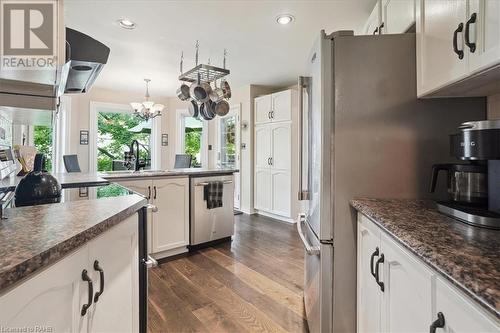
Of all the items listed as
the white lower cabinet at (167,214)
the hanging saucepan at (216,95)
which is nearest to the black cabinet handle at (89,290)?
the white lower cabinet at (167,214)

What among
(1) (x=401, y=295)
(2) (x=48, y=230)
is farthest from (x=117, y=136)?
(1) (x=401, y=295)

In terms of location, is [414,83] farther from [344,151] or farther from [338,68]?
[344,151]

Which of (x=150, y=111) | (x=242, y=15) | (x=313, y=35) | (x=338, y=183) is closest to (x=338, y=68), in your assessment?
(x=338, y=183)

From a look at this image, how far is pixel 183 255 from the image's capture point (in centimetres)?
296

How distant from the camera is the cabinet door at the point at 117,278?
0.86 meters

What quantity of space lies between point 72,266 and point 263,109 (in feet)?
14.6

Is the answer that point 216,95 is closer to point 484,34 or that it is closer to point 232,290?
point 232,290

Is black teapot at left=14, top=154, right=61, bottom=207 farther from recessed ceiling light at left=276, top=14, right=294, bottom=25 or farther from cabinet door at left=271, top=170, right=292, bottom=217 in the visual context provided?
cabinet door at left=271, top=170, right=292, bottom=217

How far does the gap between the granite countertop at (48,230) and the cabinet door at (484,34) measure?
1.34 m

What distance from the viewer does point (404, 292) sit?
86 cm

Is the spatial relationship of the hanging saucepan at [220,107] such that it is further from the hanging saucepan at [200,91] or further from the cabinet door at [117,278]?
the cabinet door at [117,278]

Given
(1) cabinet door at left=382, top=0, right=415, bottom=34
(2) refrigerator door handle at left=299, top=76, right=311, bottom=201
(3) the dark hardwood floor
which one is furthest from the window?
(1) cabinet door at left=382, top=0, right=415, bottom=34

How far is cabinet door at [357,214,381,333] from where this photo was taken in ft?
3.65

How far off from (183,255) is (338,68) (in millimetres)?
2464
